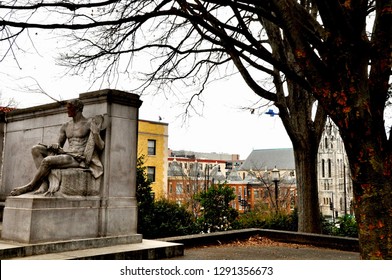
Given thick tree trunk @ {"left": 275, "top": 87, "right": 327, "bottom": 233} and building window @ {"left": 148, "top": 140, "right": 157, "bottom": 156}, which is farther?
building window @ {"left": 148, "top": 140, "right": 157, "bottom": 156}

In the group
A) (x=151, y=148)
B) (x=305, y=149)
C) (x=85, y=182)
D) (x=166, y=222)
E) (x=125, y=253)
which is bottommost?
(x=166, y=222)

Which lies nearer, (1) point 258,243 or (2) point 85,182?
(2) point 85,182

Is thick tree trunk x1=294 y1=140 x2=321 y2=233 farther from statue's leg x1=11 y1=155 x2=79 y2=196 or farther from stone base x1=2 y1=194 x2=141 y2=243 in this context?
statue's leg x1=11 y1=155 x2=79 y2=196

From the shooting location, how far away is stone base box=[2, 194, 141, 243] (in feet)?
21.5

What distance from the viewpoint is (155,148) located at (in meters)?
43.8

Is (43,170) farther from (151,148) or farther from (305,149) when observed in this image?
(151,148)

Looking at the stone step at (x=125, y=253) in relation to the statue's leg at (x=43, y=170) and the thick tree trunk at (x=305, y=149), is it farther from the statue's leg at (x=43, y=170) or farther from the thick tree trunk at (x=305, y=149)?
the thick tree trunk at (x=305, y=149)

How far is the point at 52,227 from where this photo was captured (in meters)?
6.74

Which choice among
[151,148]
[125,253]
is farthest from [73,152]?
[151,148]

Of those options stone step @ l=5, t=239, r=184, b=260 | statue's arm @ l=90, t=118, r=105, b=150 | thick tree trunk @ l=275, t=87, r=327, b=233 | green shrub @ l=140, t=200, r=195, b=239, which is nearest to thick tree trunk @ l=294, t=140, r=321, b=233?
thick tree trunk @ l=275, t=87, r=327, b=233

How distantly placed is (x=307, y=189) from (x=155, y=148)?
106ft

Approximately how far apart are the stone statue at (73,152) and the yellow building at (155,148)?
115 ft

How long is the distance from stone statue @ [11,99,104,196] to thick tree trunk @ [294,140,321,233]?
7184 millimetres
